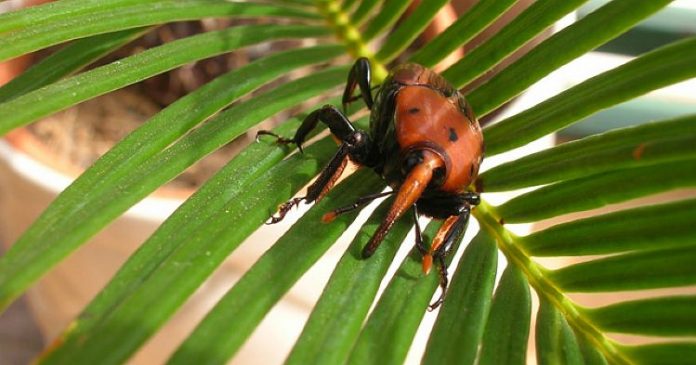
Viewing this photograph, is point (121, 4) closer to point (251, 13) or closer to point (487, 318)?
point (251, 13)

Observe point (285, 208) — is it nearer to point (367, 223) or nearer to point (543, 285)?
point (367, 223)

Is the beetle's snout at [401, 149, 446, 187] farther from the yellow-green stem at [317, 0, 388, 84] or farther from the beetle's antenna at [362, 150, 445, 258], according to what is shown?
the yellow-green stem at [317, 0, 388, 84]

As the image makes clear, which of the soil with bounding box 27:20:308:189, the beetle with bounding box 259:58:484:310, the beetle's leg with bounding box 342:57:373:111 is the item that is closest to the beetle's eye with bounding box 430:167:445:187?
the beetle with bounding box 259:58:484:310

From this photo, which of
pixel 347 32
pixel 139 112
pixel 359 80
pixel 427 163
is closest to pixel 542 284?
pixel 427 163

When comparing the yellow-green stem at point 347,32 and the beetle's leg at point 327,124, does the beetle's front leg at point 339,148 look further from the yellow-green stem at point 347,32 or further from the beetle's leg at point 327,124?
the yellow-green stem at point 347,32

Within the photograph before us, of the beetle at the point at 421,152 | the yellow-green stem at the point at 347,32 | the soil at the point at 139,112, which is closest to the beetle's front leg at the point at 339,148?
the beetle at the point at 421,152

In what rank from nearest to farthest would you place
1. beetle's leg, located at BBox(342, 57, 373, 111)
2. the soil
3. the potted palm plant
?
the potted palm plant
beetle's leg, located at BBox(342, 57, 373, 111)
the soil
